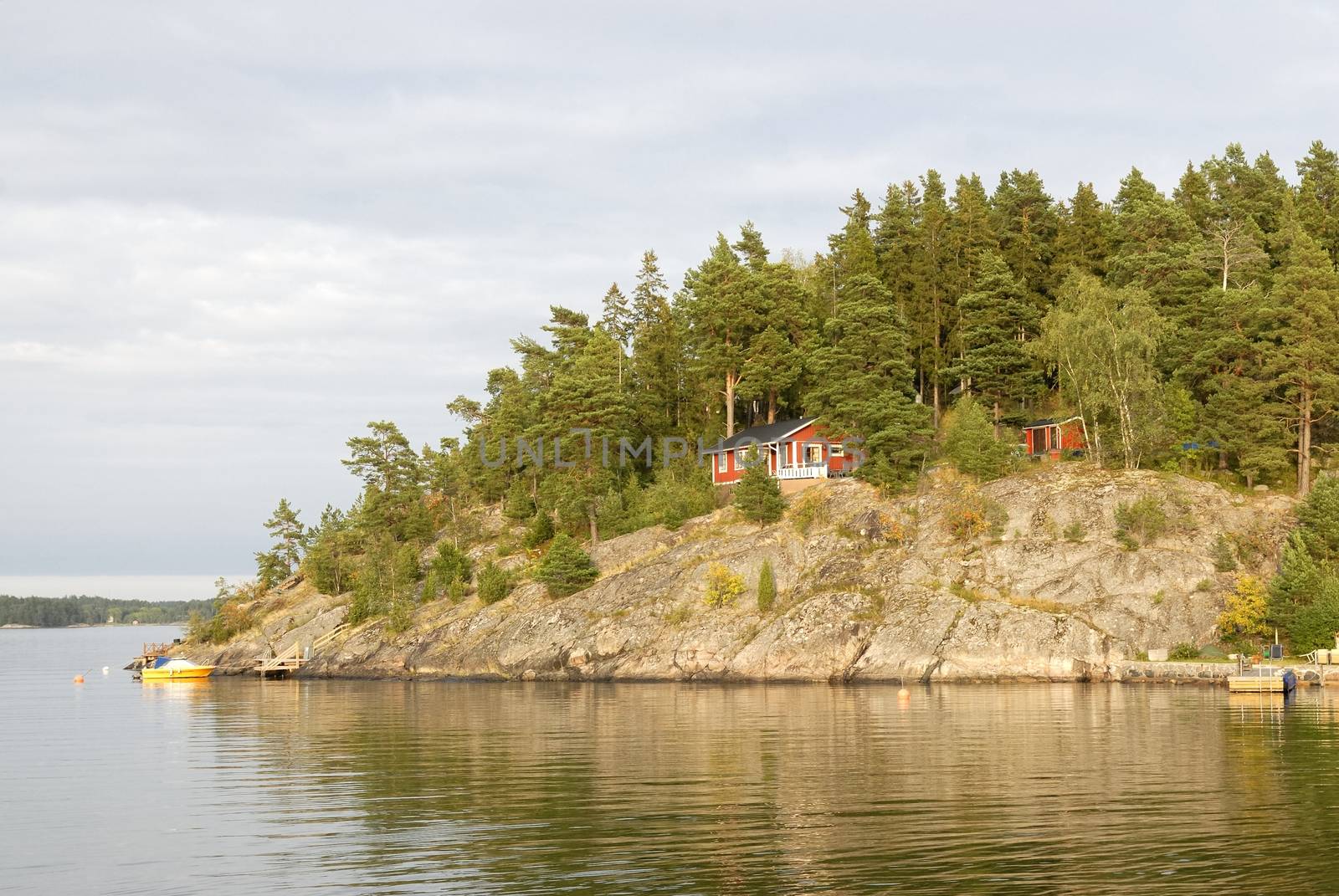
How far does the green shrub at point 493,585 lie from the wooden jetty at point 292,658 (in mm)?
18321

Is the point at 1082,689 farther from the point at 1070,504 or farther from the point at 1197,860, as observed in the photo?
the point at 1197,860

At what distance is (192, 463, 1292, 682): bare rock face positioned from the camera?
74.7 metres

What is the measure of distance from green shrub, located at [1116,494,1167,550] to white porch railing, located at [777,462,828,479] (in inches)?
1029

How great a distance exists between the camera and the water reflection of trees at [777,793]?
23219 millimetres

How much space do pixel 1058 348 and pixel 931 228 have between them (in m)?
29.0

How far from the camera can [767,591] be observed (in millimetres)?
83438

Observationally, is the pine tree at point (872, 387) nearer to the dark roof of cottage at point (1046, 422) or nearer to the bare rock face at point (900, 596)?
the bare rock face at point (900, 596)

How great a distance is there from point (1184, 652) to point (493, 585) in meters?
52.9

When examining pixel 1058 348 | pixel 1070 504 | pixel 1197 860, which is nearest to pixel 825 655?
pixel 1070 504

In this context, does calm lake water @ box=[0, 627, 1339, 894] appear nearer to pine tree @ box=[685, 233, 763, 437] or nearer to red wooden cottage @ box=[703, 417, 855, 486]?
red wooden cottage @ box=[703, 417, 855, 486]

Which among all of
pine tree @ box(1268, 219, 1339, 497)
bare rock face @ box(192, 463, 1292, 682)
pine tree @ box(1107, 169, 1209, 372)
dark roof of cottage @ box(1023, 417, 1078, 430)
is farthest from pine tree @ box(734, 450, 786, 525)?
pine tree @ box(1268, 219, 1339, 497)

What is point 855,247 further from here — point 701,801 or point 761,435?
point 701,801

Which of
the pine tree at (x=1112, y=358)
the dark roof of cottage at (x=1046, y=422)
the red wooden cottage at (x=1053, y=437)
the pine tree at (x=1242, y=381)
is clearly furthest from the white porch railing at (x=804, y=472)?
the pine tree at (x=1242, y=381)

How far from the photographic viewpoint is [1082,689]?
66.9 metres
